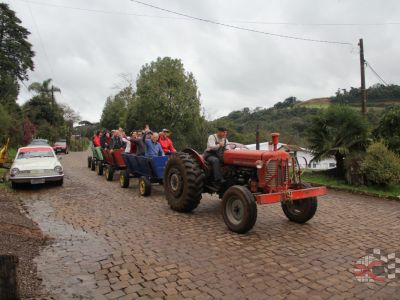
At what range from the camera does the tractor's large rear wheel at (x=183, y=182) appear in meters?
7.09

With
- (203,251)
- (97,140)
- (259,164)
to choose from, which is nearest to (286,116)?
(97,140)

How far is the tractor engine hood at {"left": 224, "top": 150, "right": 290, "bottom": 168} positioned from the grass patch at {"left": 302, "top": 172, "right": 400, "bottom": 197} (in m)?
4.79

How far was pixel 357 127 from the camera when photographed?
1137cm

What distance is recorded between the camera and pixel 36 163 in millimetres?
11039

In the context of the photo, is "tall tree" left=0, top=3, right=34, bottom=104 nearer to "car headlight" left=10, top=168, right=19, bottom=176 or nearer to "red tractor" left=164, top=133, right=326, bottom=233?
"car headlight" left=10, top=168, right=19, bottom=176

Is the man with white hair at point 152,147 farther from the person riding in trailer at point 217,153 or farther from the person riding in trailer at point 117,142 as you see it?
the person riding in trailer at point 117,142

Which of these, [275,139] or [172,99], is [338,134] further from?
[172,99]

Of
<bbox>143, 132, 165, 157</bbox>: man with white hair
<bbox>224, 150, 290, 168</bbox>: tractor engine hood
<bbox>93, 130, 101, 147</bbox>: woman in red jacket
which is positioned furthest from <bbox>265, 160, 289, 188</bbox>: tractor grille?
<bbox>93, 130, 101, 147</bbox>: woman in red jacket

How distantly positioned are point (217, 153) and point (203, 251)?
2.63m

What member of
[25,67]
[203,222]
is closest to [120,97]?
[25,67]

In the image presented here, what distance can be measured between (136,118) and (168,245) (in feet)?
85.9

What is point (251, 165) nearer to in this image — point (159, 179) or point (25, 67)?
point (159, 179)

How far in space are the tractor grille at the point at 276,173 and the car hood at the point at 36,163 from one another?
7545 millimetres

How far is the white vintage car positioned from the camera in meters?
10.4
